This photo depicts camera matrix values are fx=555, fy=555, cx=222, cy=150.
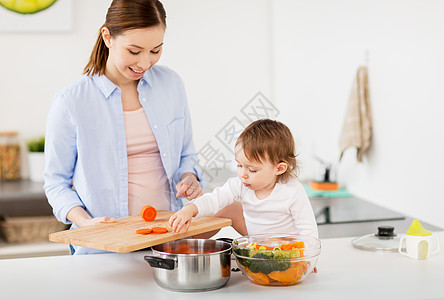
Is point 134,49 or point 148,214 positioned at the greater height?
point 134,49

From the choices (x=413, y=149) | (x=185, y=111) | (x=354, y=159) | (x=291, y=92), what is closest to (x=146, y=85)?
(x=185, y=111)

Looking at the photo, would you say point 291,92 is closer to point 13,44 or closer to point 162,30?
point 13,44

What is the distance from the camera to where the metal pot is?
43.6 inches

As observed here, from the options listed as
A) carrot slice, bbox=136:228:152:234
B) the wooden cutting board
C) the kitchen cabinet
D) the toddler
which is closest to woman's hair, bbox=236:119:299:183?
the toddler

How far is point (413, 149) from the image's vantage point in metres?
2.10

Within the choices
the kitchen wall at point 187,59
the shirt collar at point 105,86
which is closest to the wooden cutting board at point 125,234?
the shirt collar at point 105,86

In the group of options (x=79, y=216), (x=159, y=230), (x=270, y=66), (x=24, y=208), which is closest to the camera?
(x=159, y=230)

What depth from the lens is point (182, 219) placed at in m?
1.22

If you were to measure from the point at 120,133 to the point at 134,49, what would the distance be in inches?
9.9

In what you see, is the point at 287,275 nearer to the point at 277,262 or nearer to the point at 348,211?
the point at 277,262

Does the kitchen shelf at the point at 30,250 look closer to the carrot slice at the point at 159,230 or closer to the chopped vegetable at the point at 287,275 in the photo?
the carrot slice at the point at 159,230

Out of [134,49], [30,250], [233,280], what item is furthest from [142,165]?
[30,250]

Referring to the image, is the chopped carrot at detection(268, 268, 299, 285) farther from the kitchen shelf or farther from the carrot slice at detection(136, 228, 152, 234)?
the kitchen shelf

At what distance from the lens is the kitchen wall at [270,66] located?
2377mm
